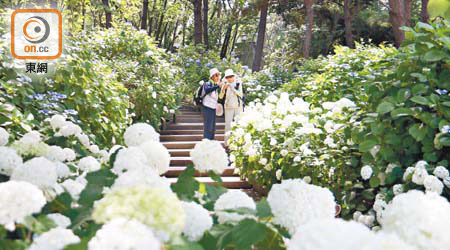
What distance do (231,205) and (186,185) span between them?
0.61ft

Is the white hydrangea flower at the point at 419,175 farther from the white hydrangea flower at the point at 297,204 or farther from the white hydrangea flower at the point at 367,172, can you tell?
the white hydrangea flower at the point at 297,204

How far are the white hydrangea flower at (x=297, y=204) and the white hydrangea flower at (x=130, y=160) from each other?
39 centimetres

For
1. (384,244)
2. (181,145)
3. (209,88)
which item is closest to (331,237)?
(384,244)

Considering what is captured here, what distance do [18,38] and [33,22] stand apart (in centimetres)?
45

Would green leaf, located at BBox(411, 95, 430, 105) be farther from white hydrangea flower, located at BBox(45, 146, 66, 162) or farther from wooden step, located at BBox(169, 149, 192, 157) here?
wooden step, located at BBox(169, 149, 192, 157)

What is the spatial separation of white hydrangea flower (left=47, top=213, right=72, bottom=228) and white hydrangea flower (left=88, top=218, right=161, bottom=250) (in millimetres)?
452

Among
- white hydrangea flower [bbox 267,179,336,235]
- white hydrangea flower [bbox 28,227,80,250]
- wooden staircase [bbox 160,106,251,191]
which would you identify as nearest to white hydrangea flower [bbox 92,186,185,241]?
white hydrangea flower [bbox 28,227,80,250]

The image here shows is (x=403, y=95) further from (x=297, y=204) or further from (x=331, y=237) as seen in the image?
(x=331, y=237)

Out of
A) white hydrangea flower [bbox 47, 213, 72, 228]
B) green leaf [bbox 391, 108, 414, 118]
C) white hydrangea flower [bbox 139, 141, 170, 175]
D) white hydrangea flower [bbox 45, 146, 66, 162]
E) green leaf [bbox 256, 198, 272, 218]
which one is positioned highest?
white hydrangea flower [bbox 139, 141, 170, 175]

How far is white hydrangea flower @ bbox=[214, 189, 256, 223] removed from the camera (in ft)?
4.30

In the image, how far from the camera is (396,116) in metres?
3.28

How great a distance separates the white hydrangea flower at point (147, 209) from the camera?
896 millimetres

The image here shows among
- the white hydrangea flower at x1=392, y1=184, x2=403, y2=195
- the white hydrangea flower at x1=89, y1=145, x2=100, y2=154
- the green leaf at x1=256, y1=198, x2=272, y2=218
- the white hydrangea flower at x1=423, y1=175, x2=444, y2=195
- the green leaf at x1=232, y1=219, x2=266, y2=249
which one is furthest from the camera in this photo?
the white hydrangea flower at x1=392, y1=184, x2=403, y2=195

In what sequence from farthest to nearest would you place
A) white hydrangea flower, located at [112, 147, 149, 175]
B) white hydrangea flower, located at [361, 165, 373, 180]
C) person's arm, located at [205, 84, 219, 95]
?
person's arm, located at [205, 84, 219, 95] → white hydrangea flower, located at [361, 165, 373, 180] → white hydrangea flower, located at [112, 147, 149, 175]
